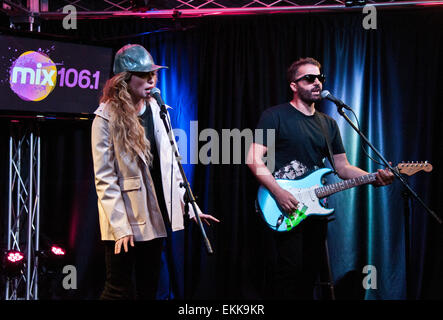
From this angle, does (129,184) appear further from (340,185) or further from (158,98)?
(340,185)

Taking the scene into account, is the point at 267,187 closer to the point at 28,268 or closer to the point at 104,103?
the point at 104,103

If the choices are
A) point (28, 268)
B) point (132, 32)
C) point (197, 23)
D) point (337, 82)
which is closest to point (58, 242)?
point (28, 268)

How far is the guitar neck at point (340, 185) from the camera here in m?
3.88

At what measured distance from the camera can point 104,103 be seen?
10.2ft

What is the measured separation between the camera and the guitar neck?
3.88m

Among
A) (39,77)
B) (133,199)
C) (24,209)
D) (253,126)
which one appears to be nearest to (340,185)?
(253,126)

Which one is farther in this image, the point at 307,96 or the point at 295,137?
the point at 307,96

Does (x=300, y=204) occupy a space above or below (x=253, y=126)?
below

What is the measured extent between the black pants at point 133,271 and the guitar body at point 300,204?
108 centimetres

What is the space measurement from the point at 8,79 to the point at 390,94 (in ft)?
12.8

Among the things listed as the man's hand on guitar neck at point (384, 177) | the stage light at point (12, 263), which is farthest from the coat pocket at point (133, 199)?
the stage light at point (12, 263)

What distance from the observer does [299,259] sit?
365 cm

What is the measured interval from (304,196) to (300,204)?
0.09 meters

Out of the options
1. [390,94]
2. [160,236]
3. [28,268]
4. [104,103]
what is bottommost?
[28,268]
